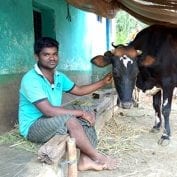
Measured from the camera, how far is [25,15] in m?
5.12

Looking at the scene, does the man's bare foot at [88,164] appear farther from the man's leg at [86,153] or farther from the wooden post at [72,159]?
the wooden post at [72,159]

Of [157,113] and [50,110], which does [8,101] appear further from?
[157,113]

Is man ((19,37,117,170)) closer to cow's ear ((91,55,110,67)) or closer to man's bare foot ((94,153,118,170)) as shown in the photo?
man's bare foot ((94,153,118,170))

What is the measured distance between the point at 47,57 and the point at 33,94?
46cm

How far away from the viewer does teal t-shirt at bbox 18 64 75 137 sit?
139 inches

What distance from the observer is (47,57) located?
3746 mm

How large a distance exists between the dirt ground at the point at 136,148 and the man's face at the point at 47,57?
116 centimetres

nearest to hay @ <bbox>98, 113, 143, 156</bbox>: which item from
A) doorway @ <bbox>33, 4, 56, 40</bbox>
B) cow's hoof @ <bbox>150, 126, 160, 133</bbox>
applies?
cow's hoof @ <bbox>150, 126, 160, 133</bbox>

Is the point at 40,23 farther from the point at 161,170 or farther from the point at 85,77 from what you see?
the point at 161,170

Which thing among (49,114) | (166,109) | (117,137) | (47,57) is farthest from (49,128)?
(166,109)

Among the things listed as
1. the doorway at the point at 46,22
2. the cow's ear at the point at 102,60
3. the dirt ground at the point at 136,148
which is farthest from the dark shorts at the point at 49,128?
the doorway at the point at 46,22

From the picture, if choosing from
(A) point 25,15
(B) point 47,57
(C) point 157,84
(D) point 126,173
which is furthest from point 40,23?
(D) point 126,173

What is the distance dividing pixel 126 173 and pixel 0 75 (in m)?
1.86

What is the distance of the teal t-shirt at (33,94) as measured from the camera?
3521 mm
